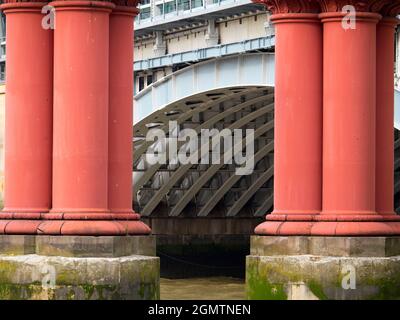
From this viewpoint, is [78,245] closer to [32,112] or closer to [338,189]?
[32,112]

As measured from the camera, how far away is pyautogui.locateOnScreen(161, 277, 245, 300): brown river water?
45213 mm

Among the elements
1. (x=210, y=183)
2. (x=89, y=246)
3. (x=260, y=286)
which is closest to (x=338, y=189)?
(x=260, y=286)

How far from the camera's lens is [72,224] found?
2881 cm

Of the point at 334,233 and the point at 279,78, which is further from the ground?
the point at 279,78

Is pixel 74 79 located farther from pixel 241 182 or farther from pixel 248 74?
pixel 241 182

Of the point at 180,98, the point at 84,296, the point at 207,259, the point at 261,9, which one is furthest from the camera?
the point at 207,259

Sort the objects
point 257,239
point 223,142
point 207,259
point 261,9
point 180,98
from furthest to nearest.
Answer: point 207,259 < point 223,142 < point 180,98 < point 261,9 < point 257,239

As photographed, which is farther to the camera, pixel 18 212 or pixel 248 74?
pixel 248 74

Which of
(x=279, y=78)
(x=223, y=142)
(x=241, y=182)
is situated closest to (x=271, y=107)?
(x=223, y=142)

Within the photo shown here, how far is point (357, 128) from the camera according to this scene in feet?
98.8

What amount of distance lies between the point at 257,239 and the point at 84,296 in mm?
3034

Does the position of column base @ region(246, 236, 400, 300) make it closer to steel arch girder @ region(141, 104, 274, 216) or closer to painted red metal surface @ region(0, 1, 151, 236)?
painted red metal surface @ region(0, 1, 151, 236)

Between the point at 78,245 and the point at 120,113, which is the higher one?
the point at 120,113

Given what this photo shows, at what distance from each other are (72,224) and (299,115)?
3.73 m
